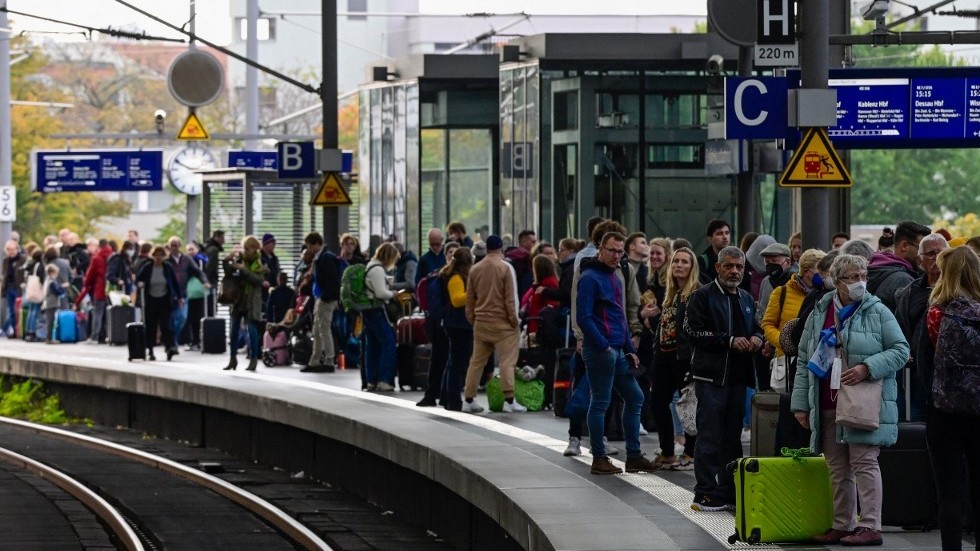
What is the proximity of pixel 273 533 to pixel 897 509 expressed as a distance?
640 centimetres

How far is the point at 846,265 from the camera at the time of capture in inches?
423

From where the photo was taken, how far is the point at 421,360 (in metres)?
22.3

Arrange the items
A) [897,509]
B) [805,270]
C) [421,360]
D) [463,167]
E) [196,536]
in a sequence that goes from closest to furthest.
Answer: [897,509] → [805,270] → [196,536] → [421,360] → [463,167]

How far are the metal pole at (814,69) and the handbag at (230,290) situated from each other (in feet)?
38.5

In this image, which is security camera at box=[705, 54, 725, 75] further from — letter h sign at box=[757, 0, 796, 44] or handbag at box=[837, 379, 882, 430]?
handbag at box=[837, 379, 882, 430]

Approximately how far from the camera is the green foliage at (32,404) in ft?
94.7

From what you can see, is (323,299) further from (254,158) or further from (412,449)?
(254,158)

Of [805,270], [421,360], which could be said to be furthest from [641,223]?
[805,270]

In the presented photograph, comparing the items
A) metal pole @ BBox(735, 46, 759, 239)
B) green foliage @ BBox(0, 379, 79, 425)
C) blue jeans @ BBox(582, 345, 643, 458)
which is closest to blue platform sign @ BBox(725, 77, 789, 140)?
blue jeans @ BBox(582, 345, 643, 458)

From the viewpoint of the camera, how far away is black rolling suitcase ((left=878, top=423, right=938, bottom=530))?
11430 millimetres

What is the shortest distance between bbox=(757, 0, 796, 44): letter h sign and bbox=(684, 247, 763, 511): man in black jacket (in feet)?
8.76

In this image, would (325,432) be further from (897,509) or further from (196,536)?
(897,509)

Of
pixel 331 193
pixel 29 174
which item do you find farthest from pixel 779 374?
pixel 29 174

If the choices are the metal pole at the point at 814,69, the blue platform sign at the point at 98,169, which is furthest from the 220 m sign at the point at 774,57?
the blue platform sign at the point at 98,169
